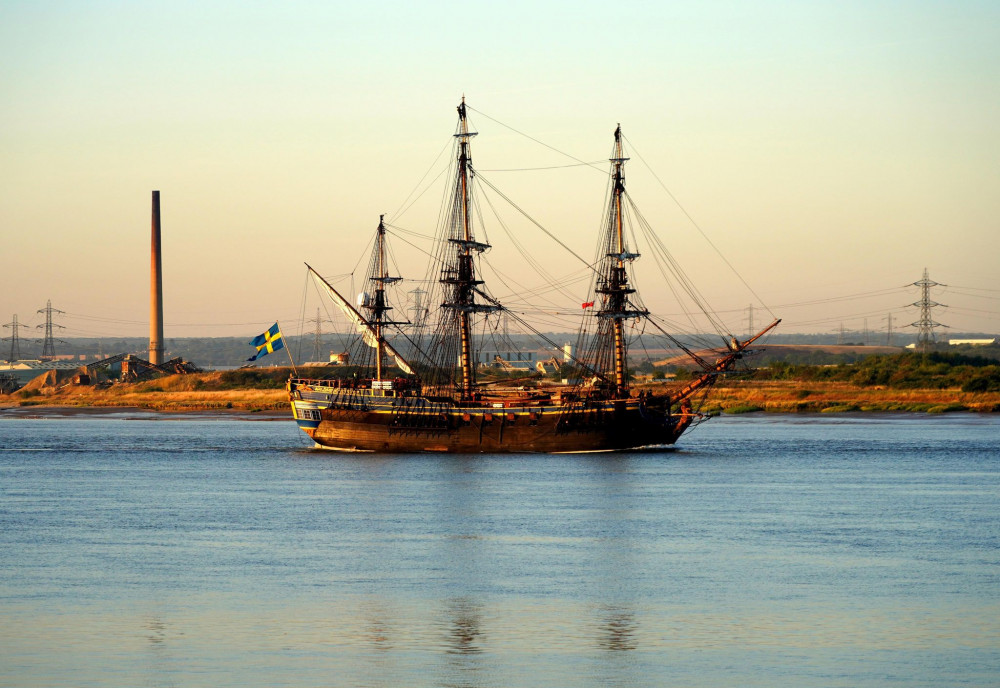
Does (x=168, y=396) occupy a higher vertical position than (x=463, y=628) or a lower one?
higher

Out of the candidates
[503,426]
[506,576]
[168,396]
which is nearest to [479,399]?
[503,426]

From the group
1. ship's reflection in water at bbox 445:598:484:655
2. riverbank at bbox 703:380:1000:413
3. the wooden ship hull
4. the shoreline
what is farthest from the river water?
the shoreline

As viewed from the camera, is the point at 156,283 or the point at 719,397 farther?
the point at 156,283

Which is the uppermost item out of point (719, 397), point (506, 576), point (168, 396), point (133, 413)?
point (168, 396)

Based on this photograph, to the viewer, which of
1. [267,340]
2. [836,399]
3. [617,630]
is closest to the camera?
[617,630]

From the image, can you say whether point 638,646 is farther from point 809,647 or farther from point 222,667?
point 222,667

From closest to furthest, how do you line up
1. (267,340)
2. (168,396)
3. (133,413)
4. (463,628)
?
(463,628), (267,340), (133,413), (168,396)

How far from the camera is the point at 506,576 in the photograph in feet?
114

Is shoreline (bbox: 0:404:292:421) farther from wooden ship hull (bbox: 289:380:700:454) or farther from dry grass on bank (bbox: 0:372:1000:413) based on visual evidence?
wooden ship hull (bbox: 289:380:700:454)

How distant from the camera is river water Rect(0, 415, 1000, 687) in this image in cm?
2462

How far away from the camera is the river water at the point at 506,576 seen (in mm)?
24625

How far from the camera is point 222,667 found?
24.2 meters

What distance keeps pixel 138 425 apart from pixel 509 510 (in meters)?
85.6

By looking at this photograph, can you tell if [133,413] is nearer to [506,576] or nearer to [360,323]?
[360,323]
